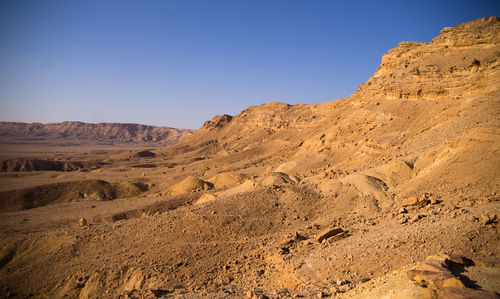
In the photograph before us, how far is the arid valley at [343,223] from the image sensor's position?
6.68m

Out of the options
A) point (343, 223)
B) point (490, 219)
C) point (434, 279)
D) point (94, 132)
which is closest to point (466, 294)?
point (434, 279)

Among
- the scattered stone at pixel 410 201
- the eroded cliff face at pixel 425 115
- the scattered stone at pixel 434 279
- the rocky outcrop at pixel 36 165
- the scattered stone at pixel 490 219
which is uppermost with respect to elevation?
the eroded cliff face at pixel 425 115

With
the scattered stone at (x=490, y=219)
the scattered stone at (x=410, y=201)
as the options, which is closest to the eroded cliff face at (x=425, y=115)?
the scattered stone at (x=410, y=201)

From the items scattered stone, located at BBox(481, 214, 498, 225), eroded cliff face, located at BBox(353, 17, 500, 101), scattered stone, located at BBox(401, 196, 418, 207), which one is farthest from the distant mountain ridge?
scattered stone, located at BBox(481, 214, 498, 225)

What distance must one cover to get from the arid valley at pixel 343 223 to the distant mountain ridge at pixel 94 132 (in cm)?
10415

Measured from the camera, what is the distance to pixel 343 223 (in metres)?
10.6

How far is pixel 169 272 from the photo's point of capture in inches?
343

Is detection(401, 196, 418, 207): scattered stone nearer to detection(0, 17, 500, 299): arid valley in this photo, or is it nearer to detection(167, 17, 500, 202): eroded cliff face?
detection(0, 17, 500, 299): arid valley

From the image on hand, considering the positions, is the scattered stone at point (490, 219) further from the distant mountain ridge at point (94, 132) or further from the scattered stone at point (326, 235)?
the distant mountain ridge at point (94, 132)

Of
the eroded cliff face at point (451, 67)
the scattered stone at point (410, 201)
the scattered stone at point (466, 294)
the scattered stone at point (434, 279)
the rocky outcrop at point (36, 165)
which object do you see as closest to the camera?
the scattered stone at point (466, 294)

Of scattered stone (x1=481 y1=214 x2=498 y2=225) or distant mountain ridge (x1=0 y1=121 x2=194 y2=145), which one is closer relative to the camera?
scattered stone (x1=481 y1=214 x2=498 y2=225)

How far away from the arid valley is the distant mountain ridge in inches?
4100

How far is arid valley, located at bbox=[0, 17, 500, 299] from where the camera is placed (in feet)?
21.9

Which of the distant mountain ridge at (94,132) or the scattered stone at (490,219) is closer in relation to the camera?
the scattered stone at (490,219)
